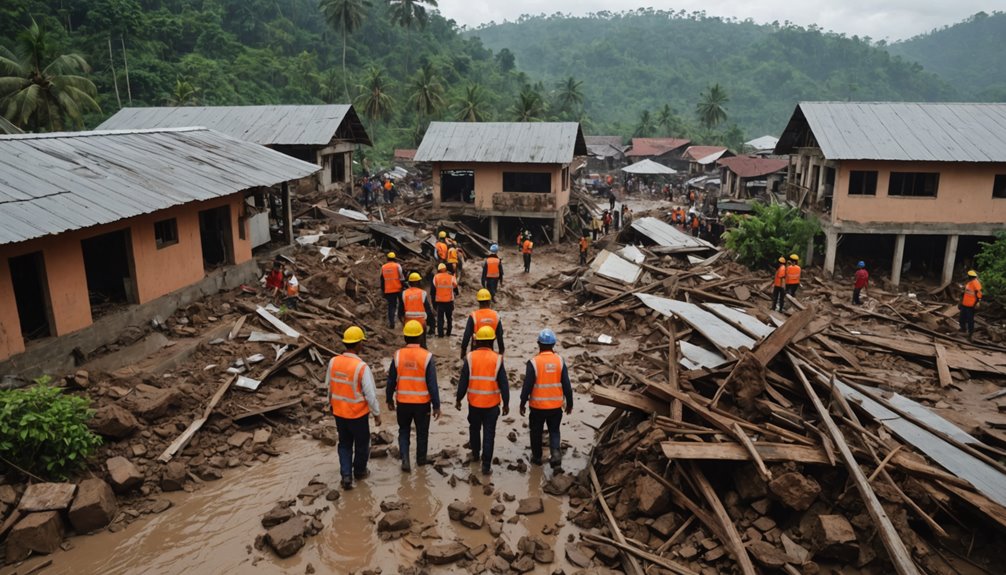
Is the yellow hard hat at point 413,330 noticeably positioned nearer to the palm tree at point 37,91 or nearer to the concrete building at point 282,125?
the concrete building at point 282,125

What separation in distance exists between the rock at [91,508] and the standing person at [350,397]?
2.47 m

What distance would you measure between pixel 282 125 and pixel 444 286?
19879 millimetres

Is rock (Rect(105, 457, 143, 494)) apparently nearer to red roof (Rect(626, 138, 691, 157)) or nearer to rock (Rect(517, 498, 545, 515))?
rock (Rect(517, 498, 545, 515))

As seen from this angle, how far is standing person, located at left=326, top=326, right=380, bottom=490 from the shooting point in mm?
7387

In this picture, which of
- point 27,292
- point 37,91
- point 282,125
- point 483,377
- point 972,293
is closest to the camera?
point 483,377

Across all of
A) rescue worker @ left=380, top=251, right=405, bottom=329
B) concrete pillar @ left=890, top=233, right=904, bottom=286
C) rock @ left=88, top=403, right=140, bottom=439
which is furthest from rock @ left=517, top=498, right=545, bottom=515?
concrete pillar @ left=890, top=233, right=904, bottom=286

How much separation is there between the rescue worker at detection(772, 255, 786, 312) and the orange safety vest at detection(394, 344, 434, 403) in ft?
40.1

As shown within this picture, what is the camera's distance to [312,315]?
13695 mm

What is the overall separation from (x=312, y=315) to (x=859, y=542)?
1077 cm

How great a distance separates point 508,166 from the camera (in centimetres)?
2830

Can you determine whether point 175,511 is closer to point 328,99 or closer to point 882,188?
point 882,188

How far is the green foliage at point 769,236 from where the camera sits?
70.1 feet

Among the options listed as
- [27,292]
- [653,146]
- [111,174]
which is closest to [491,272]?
[111,174]

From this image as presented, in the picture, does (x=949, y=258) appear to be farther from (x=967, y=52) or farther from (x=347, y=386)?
(x=967, y=52)
